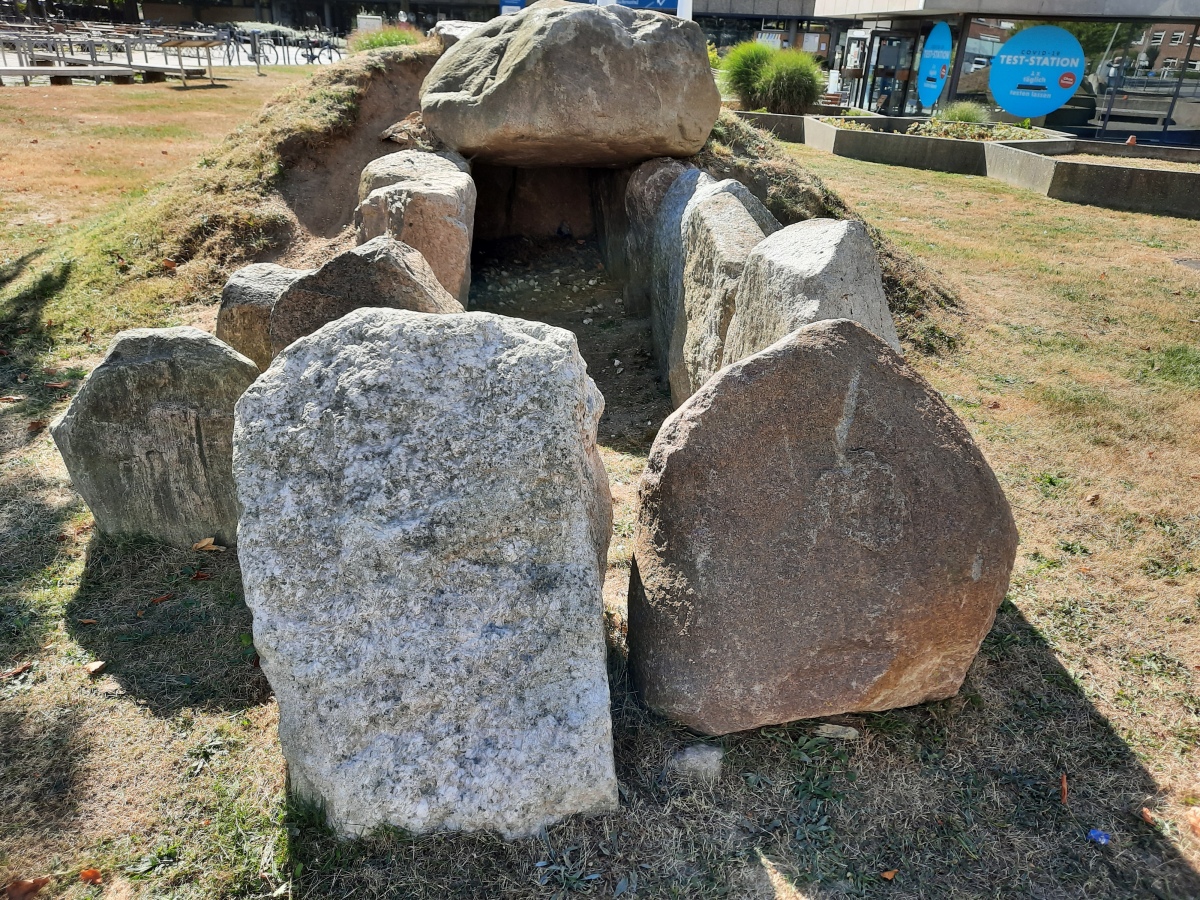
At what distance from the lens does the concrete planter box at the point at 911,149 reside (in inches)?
519

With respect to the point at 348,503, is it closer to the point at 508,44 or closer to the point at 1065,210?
the point at 508,44

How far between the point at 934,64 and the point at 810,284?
16.4m

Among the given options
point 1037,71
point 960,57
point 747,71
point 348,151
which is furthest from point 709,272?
point 960,57

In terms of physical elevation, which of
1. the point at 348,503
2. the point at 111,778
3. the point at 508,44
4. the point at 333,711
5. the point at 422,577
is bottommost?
the point at 111,778

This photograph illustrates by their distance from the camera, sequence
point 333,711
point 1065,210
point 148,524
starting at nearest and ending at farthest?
1. point 333,711
2. point 148,524
3. point 1065,210

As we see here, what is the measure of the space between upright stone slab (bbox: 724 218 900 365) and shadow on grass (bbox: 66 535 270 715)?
234cm

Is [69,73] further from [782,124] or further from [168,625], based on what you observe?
[168,625]

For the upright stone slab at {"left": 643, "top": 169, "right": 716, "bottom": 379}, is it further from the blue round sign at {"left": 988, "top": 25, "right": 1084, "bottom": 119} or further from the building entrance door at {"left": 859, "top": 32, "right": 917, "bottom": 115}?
the building entrance door at {"left": 859, "top": 32, "right": 917, "bottom": 115}

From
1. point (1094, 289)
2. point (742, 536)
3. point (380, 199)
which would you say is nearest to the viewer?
point (742, 536)

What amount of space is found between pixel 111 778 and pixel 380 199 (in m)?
3.75

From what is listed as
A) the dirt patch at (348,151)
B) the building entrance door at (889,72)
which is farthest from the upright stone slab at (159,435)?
the building entrance door at (889,72)

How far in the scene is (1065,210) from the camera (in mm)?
10578

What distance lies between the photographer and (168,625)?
10.8ft

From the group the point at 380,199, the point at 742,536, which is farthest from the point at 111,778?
the point at 380,199
